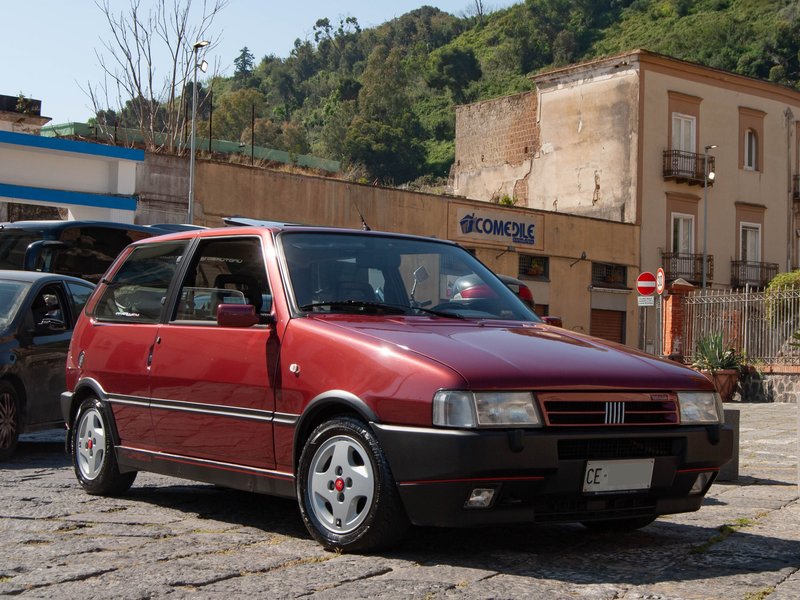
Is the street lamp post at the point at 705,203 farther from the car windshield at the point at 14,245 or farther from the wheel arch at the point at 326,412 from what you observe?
the wheel arch at the point at 326,412

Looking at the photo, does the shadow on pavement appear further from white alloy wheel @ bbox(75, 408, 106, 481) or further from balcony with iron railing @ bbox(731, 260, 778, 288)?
balcony with iron railing @ bbox(731, 260, 778, 288)

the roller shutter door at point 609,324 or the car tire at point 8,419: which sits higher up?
the roller shutter door at point 609,324

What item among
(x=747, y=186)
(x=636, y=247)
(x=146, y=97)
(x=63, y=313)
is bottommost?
(x=63, y=313)

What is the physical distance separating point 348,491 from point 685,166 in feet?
131

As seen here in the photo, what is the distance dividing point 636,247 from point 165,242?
3653 cm

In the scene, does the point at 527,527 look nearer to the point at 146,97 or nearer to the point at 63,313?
the point at 63,313

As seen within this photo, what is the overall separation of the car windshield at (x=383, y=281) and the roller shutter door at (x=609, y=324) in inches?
1395

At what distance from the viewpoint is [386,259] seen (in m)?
6.43

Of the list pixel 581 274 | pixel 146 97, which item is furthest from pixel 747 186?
pixel 146 97

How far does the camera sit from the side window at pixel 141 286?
6.98m

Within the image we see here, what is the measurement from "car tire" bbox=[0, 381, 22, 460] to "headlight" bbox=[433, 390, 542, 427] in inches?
212

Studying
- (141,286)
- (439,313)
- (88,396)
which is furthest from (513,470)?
(88,396)

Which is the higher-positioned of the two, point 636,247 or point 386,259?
point 636,247

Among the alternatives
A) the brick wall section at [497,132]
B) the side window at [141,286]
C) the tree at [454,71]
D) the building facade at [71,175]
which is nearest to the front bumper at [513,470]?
the side window at [141,286]
